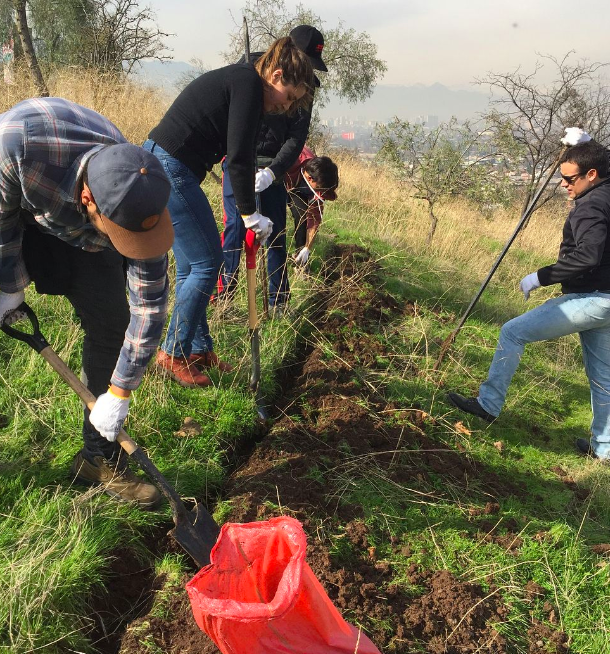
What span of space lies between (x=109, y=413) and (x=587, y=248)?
295cm

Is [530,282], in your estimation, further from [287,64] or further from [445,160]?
[445,160]

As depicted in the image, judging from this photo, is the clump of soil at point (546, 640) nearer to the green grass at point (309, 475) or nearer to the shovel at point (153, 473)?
the green grass at point (309, 475)

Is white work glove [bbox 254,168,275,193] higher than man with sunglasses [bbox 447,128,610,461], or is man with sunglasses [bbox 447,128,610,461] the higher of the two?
white work glove [bbox 254,168,275,193]

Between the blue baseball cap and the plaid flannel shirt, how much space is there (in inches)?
5.0

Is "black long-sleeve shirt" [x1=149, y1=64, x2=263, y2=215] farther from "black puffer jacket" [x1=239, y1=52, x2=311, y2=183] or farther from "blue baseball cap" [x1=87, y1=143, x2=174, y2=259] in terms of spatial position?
"blue baseball cap" [x1=87, y1=143, x2=174, y2=259]

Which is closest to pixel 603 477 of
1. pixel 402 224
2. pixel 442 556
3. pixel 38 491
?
pixel 442 556

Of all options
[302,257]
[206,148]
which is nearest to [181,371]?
[206,148]

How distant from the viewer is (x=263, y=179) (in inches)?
141

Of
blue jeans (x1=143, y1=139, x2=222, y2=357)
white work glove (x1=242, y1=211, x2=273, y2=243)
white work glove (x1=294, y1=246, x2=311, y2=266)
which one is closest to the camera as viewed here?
blue jeans (x1=143, y1=139, x2=222, y2=357)

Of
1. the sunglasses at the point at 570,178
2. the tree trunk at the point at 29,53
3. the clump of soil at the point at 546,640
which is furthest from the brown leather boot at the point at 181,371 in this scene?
the tree trunk at the point at 29,53

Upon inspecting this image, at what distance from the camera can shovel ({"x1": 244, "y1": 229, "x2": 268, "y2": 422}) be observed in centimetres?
305

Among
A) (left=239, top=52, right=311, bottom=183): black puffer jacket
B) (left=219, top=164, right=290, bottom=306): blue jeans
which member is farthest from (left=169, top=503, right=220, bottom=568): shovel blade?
(left=239, top=52, right=311, bottom=183): black puffer jacket

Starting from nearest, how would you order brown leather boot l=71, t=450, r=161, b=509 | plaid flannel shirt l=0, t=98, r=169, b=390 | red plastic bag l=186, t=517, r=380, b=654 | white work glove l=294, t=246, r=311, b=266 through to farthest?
red plastic bag l=186, t=517, r=380, b=654 → plaid flannel shirt l=0, t=98, r=169, b=390 → brown leather boot l=71, t=450, r=161, b=509 → white work glove l=294, t=246, r=311, b=266

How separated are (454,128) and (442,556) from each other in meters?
6.61
